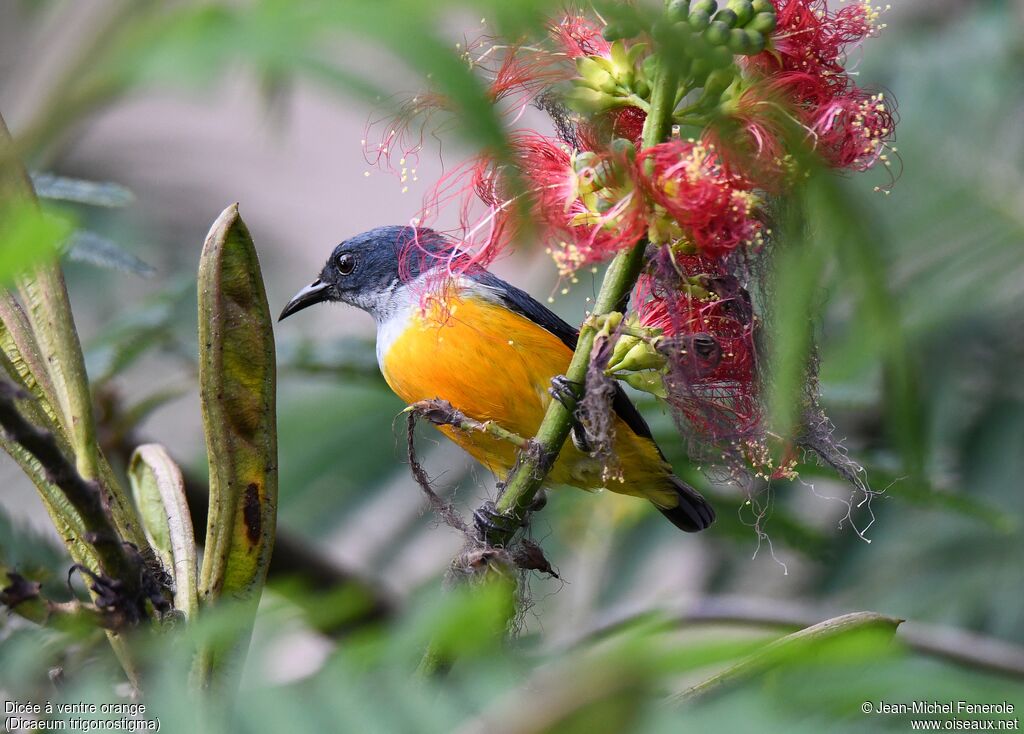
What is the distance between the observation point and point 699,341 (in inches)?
68.5

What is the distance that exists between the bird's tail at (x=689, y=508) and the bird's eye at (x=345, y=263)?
129 cm

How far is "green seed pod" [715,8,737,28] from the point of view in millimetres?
1549

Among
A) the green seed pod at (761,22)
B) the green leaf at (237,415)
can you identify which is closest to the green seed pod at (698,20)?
the green seed pod at (761,22)

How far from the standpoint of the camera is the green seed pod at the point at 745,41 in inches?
61.6

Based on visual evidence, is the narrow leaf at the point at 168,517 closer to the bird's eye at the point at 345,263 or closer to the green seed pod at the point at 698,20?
the green seed pod at the point at 698,20

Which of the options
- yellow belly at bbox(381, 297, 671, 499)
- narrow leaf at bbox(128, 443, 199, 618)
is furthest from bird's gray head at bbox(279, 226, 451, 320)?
narrow leaf at bbox(128, 443, 199, 618)

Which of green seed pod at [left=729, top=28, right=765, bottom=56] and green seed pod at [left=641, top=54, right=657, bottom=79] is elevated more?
green seed pod at [left=729, top=28, right=765, bottom=56]

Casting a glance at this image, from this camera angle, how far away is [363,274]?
3529mm

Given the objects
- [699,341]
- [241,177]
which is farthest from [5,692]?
[241,177]

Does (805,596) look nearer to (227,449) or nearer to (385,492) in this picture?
(385,492)

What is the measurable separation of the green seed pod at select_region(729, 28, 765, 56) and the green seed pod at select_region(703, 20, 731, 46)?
0.01m

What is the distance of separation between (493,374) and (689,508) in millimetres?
714

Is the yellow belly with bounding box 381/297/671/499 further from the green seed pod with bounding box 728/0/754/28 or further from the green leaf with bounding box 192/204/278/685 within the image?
the green seed pod with bounding box 728/0/754/28

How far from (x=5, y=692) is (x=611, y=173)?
1.25 m
